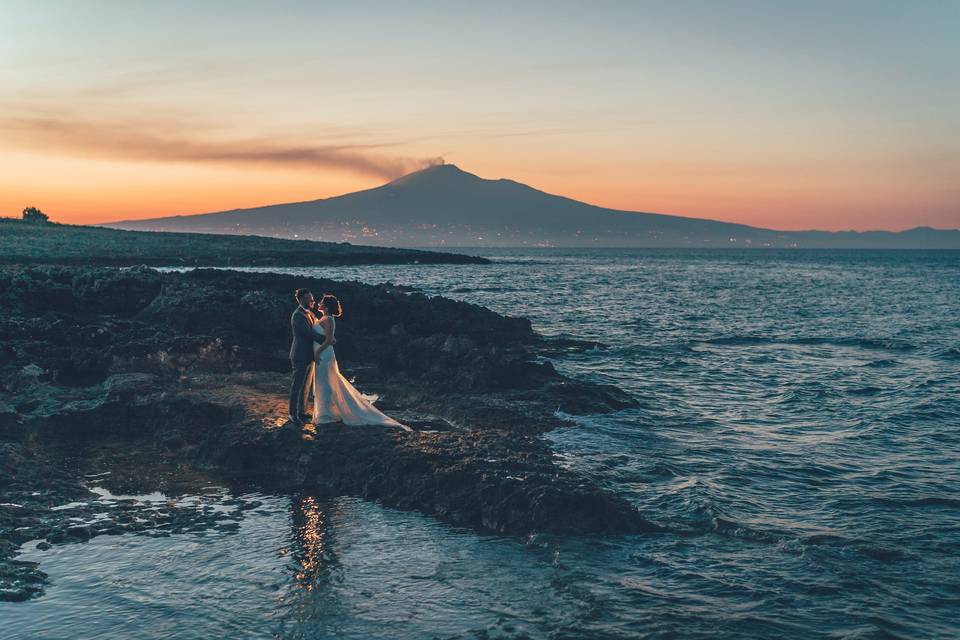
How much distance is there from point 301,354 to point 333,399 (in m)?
1.00

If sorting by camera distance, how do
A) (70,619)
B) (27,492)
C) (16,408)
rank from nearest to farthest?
1. (70,619)
2. (27,492)
3. (16,408)

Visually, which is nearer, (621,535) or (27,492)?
(621,535)

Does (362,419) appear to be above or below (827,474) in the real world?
above

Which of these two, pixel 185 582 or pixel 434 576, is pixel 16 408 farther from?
pixel 434 576

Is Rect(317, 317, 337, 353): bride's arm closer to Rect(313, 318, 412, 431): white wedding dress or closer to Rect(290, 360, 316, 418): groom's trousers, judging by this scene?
Rect(313, 318, 412, 431): white wedding dress

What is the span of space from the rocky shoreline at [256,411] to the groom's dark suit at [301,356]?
1.51ft

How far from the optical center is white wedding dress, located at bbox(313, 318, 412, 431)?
1316 centimetres

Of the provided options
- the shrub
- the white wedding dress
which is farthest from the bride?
the shrub

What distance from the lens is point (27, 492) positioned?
33.8 ft

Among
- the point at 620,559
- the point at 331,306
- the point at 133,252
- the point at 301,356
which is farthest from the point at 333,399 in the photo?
the point at 133,252

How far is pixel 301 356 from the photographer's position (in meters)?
13.3

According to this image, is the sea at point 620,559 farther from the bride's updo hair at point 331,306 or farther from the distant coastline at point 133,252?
the distant coastline at point 133,252

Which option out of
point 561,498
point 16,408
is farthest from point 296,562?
point 16,408

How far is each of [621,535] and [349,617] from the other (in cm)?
387
